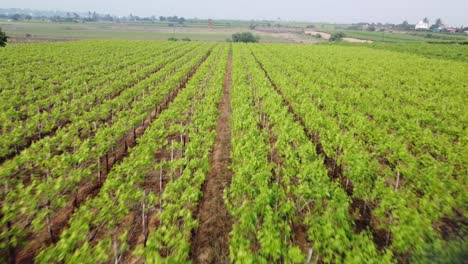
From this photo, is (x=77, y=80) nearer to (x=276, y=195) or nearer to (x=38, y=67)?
(x=38, y=67)

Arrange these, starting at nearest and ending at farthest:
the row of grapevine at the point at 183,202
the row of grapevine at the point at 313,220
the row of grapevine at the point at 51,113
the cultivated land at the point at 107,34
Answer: the row of grapevine at the point at 313,220, the row of grapevine at the point at 183,202, the row of grapevine at the point at 51,113, the cultivated land at the point at 107,34

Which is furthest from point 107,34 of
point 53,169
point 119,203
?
point 119,203

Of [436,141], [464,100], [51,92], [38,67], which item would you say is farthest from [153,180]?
[38,67]

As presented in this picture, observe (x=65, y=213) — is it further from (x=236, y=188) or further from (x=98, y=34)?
(x=98, y=34)

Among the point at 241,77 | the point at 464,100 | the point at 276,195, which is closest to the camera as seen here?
the point at 276,195

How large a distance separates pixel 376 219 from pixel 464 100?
14439 mm

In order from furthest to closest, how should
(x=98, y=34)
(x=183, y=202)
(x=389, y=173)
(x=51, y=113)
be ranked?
1. (x=98, y=34)
2. (x=51, y=113)
3. (x=389, y=173)
4. (x=183, y=202)

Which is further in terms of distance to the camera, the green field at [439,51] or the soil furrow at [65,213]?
the green field at [439,51]

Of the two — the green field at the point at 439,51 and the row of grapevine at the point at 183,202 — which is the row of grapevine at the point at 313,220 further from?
the green field at the point at 439,51

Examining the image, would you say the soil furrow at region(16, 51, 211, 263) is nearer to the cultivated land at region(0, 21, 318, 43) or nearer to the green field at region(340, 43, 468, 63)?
the green field at region(340, 43, 468, 63)

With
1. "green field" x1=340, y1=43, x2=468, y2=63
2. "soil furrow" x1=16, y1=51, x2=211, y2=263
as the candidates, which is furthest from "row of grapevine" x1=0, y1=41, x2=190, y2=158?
"green field" x1=340, y1=43, x2=468, y2=63

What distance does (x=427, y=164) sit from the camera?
8250 millimetres

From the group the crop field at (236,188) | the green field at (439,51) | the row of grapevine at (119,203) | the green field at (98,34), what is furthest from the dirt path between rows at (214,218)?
the green field at (98,34)

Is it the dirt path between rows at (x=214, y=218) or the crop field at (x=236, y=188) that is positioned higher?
the crop field at (x=236, y=188)
